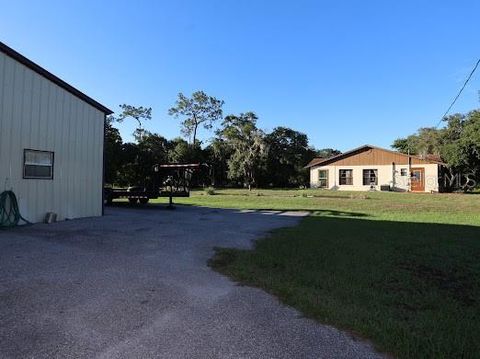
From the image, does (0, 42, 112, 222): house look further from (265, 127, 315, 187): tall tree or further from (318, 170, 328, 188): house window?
(265, 127, 315, 187): tall tree

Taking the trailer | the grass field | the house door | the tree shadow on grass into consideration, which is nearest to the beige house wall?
the house door

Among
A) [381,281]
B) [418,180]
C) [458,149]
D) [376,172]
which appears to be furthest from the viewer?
[376,172]

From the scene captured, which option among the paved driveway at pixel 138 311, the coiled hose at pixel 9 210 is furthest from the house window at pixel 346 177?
the paved driveway at pixel 138 311

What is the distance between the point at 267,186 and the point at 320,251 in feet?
132

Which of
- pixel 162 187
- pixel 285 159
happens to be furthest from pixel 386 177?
pixel 162 187

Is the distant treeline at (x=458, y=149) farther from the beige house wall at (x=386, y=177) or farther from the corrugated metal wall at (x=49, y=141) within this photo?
the corrugated metal wall at (x=49, y=141)

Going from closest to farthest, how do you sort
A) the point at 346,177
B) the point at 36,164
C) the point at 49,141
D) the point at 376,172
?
1. the point at 36,164
2. the point at 49,141
3. the point at 376,172
4. the point at 346,177

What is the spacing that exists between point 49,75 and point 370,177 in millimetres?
33674

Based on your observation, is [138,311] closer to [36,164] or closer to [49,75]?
[36,164]

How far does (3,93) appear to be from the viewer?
10383 mm

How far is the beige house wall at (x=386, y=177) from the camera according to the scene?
37688 millimetres

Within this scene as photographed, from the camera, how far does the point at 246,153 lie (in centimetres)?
4688

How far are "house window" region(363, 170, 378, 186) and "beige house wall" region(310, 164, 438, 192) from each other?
0.94 feet

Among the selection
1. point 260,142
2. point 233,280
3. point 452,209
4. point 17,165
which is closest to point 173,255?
point 233,280
